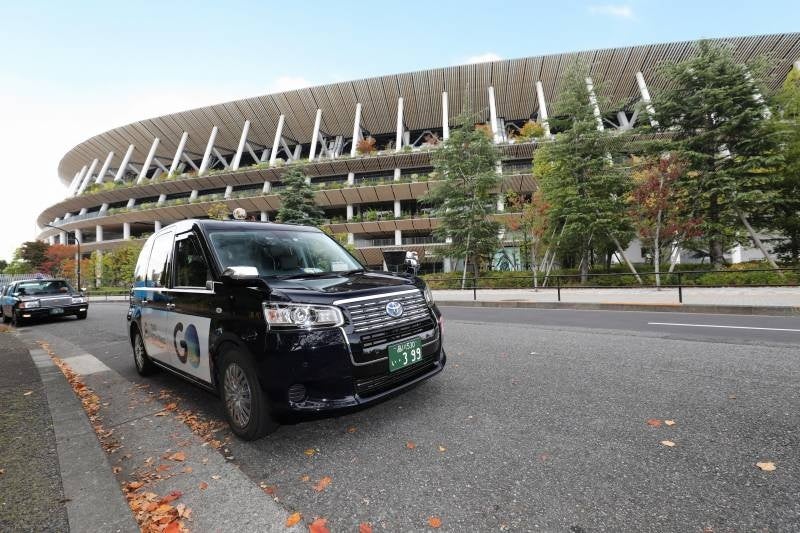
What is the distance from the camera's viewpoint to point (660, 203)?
18.5 metres

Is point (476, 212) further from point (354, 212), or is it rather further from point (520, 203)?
point (354, 212)

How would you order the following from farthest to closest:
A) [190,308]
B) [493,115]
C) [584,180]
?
1. [493,115]
2. [584,180]
3. [190,308]

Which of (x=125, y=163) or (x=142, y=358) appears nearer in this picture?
(x=142, y=358)

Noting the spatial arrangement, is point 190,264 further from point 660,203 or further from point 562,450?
point 660,203

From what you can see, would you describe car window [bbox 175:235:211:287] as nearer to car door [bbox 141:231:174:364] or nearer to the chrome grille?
car door [bbox 141:231:174:364]

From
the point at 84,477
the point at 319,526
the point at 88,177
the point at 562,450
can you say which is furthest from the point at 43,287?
the point at 88,177

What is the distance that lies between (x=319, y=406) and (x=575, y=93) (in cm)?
2436

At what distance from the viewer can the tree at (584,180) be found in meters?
19.9

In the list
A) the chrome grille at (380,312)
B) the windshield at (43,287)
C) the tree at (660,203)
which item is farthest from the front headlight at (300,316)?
the tree at (660,203)

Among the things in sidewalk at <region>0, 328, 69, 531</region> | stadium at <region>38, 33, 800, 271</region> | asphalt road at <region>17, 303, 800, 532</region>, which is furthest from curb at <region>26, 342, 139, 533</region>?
stadium at <region>38, 33, 800, 271</region>

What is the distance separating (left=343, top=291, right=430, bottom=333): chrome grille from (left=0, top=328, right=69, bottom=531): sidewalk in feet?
6.75

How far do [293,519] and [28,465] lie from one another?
7.46ft

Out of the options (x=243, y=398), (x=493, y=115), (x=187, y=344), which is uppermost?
(x=493, y=115)

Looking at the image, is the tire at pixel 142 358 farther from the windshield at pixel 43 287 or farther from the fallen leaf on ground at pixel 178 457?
the windshield at pixel 43 287
